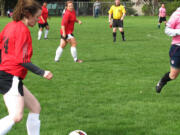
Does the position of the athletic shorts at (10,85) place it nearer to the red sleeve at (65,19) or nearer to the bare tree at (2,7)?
the red sleeve at (65,19)

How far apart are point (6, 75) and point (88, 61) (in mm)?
8290

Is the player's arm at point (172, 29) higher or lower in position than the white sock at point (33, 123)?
higher

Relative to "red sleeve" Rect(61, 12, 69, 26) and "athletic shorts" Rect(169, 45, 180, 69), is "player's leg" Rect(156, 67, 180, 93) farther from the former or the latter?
"red sleeve" Rect(61, 12, 69, 26)

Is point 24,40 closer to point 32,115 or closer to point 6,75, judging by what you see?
point 6,75

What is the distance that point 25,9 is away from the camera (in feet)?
13.1

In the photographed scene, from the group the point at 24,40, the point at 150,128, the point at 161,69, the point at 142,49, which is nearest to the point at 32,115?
the point at 24,40

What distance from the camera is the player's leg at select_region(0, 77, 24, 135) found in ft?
13.0

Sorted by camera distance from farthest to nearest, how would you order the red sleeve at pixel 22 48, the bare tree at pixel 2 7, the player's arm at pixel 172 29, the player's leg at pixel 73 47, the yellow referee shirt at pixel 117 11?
the bare tree at pixel 2 7
the yellow referee shirt at pixel 117 11
the player's leg at pixel 73 47
the player's arm at pixel 172 29
the red sleeve at pixel 22 48

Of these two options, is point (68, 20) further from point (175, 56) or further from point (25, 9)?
point (25, 9)

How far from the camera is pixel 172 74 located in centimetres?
712

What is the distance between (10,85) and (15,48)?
1.37ft

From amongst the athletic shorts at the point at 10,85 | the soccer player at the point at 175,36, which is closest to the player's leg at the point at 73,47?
the soccer player at the point at 175,36

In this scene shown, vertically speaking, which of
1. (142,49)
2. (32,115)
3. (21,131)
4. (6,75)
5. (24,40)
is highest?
(24,40)

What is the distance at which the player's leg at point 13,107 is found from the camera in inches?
156
